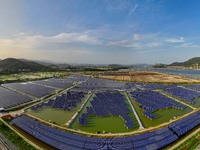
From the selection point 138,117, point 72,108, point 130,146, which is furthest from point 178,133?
point 72,108

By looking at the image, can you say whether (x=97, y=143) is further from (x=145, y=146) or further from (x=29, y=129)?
(x=29, y=129)

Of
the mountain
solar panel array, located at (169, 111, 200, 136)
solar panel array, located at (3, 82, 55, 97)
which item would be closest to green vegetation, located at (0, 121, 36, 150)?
solar panel array, located at (3, 82, 55, 97)

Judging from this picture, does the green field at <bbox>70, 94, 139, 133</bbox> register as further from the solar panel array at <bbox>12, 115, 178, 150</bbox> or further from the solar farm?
the solar panel array at <bbox>12, 115, 178, 150</bbox>

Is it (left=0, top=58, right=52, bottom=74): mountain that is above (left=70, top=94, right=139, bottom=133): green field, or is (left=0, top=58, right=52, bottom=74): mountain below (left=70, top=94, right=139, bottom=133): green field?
above

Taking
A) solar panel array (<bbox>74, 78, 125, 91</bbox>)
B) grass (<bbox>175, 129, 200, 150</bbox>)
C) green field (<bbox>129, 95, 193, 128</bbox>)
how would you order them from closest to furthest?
grass (<bbox>175, 129, 200, 150</bbox>) < green field (<bbox>129, 95, 193, 128</bbox>) < solar panel array (<bbox>74, 78, 125, 91</bbox>)

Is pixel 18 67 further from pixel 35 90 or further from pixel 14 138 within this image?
pixel 14 138

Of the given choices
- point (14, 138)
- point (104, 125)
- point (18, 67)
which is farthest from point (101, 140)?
point (18, 67)

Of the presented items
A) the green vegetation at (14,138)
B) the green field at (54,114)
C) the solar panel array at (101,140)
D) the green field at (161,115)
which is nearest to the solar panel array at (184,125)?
the solar panel array at (101,140)
